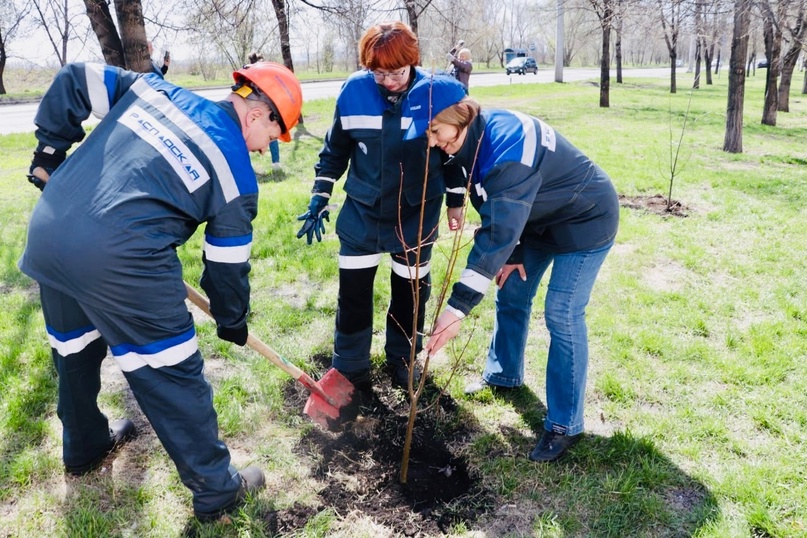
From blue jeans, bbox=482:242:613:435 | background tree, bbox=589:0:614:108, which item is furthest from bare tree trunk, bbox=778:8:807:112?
A: blue jeans, bbox=482:242:613:435

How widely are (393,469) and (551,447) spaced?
0.81 meters

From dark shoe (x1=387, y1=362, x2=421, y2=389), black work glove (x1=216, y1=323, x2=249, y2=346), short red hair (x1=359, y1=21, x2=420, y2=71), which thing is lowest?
dark shoe (x1=387, y1=362, x2=421, y2=389)

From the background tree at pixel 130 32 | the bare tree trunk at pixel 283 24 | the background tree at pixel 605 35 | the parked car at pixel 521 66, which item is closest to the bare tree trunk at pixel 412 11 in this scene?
the bare tree trunk at pixel 283 24

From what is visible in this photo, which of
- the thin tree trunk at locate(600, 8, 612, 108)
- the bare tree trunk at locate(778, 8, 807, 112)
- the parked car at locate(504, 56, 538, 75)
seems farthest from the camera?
the parked car at locate(504, 56, 538, 75)

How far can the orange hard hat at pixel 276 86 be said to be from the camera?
225 centimetres

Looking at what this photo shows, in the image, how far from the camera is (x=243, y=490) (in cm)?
260

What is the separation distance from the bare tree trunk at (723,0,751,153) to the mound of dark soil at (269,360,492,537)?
925cm

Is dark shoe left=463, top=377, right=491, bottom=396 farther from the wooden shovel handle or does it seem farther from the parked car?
the parked car

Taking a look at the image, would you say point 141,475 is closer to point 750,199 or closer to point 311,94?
point 750,199

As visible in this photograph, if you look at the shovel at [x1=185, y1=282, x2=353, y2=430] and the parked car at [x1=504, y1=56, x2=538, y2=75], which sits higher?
the parked car at [x1=504, y1=56, x2=538, y2=75]

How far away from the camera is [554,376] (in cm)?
284

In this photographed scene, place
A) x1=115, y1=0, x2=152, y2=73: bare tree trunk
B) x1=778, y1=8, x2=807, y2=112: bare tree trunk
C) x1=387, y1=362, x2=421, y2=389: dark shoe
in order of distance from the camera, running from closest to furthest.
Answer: x1=387, y1=362, x2=421, y2=389: dark shoe, x1=115, y1=0, x2=152, y2=73: bare tree trunk, x1=778, y1=8, x2=807, y2=112: bare tree trunk

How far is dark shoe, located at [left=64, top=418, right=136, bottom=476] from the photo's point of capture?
9.05 feet

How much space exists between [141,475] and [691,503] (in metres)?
2.63
